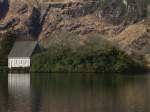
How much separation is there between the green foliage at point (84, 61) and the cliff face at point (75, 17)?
133 ft

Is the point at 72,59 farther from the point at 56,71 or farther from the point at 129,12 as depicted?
the point at 129,12

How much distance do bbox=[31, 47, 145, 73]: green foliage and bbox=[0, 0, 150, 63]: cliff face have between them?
40590 mm

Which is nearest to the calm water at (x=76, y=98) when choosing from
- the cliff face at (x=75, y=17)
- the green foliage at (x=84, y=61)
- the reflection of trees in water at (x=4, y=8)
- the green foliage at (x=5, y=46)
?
the green foliage at (x=84, y=61)

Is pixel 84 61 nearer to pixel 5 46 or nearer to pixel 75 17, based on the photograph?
pixel 5 46

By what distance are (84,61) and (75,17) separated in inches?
2189

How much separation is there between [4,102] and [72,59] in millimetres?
51446

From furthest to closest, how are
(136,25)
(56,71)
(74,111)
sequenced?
(136,25) → (56,71) → (74,111)

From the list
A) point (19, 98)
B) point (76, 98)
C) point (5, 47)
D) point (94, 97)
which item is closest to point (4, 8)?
point (5, 47)

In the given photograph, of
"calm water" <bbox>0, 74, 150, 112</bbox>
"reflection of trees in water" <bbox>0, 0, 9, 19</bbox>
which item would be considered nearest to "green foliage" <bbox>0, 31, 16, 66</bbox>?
"calm water" <bbox>0, 74, 150, 112</bbox>

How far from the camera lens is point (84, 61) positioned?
95.9 meters

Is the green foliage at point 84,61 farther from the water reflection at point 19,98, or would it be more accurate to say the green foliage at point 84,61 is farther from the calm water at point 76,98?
the calm water at point 76,98

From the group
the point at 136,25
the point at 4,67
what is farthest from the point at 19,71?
the point at 136,25

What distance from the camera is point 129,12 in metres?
146

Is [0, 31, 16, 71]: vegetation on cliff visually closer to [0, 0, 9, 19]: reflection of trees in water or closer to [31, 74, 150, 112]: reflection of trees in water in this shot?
[0, 0, 9, 19]: reflection of trees in water
